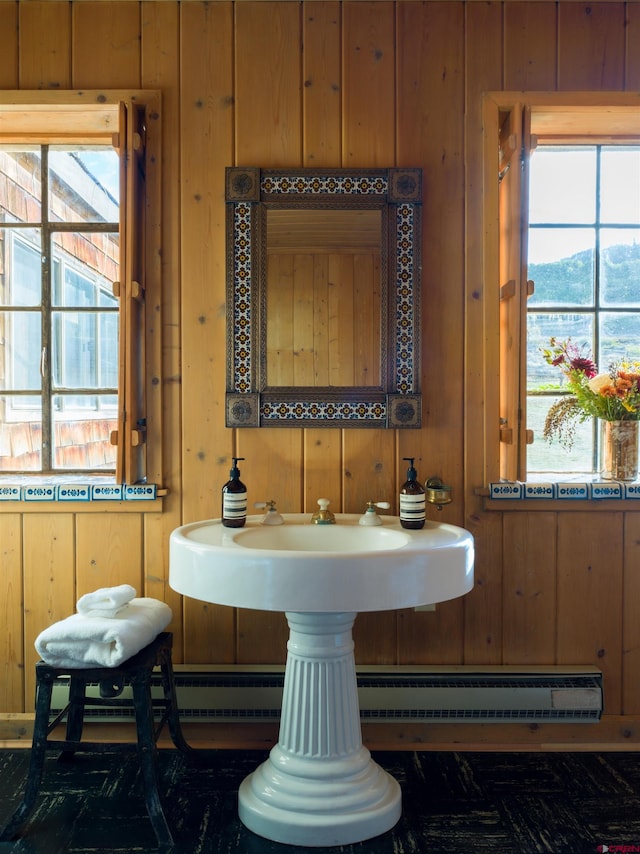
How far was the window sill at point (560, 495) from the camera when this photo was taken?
2.07 meters

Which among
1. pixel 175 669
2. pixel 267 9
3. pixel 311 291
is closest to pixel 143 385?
pixel 311 291

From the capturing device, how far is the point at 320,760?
1675mm

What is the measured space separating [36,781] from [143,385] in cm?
113

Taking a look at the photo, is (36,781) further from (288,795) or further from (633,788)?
(633,788)

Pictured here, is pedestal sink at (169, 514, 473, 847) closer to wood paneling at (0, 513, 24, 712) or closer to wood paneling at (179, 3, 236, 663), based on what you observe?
wood paneling at (179, 3, 236, 663)

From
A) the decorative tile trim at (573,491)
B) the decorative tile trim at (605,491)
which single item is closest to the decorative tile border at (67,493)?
the decorative tile trim at (573,491)

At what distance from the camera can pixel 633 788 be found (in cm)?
187

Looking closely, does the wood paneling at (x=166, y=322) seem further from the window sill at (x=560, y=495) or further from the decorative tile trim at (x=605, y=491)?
the decorative tile trim at (x=605, y=491)

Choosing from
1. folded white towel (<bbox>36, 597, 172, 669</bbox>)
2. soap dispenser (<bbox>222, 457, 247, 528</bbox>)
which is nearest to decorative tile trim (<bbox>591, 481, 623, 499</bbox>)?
soap dispenser (<bbox>222, 457, 247, 528</bbox>)

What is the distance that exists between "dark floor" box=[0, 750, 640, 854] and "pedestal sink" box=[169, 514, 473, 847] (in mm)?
72

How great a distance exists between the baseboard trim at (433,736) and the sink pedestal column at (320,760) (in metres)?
0.35

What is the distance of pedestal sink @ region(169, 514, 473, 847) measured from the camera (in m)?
1.44

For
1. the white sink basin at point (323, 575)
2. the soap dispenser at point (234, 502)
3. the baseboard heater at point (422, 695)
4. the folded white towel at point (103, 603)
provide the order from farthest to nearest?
the baseboard heater at point (422, 695), the soap dispenser at point (234, 502), the folded white towel at point (103, 603), the white sink basin at point (323, 575)

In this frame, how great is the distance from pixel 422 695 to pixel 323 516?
25.5 inches
